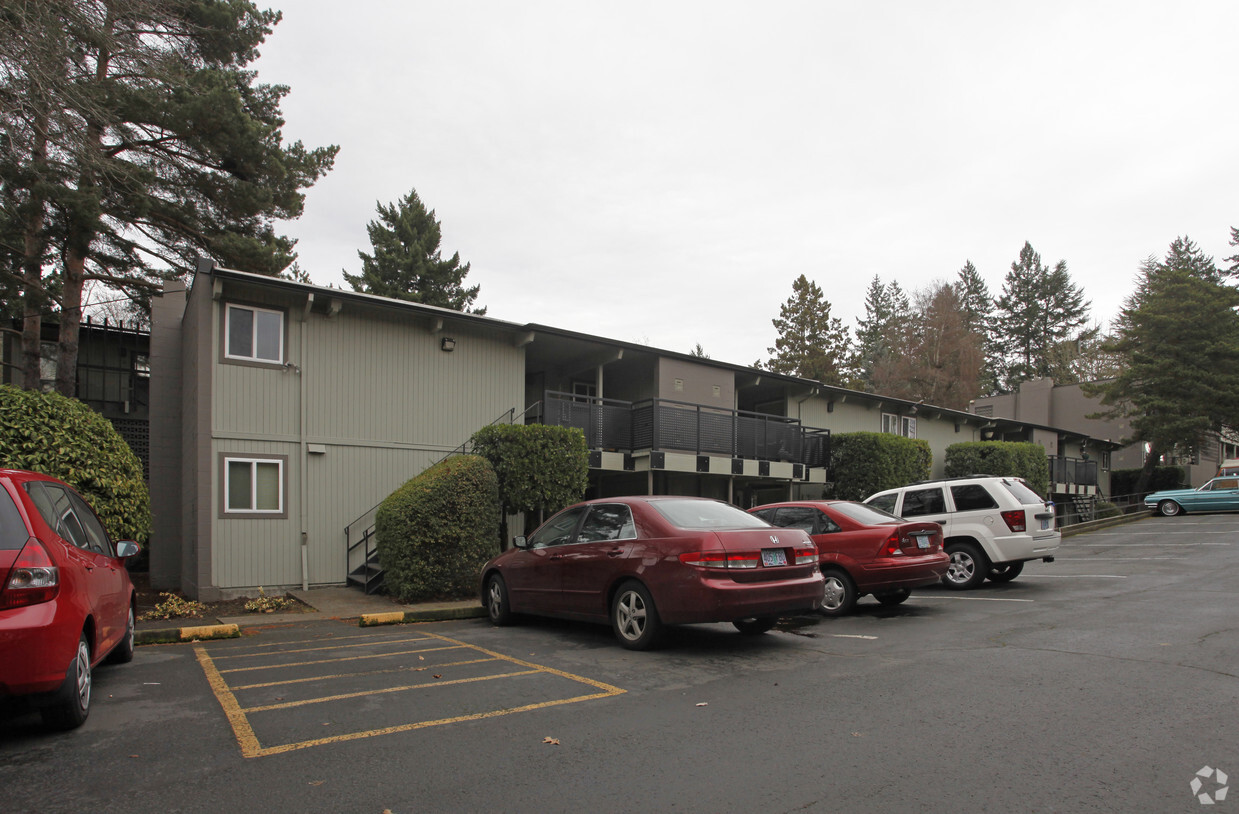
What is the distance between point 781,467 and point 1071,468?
21880mm

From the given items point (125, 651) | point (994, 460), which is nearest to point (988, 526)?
point (125, 651)

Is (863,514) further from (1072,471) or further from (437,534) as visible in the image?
(1072,471)

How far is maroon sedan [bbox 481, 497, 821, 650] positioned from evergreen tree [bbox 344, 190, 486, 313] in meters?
32.6

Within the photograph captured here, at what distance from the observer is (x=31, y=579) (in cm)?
441

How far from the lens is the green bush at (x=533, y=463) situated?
46.0 feet

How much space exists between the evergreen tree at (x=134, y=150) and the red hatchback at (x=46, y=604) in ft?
21.1

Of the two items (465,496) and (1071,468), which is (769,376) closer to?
(465,496)

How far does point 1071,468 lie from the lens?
115 feet

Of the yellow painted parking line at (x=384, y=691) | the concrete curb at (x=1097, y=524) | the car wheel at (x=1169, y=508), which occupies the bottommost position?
the concrete curb at (x=1097, y=524)

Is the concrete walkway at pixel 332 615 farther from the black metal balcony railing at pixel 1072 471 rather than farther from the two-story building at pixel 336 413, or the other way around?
the black metal balcony railing at pixel 1072 471

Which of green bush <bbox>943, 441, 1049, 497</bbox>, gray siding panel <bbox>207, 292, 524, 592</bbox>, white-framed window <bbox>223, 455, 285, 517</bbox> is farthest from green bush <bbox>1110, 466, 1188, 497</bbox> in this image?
white-framed window <bbox>223, 455, 285, 517</bbox>

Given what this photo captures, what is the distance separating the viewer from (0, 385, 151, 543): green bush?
10320 millimetres

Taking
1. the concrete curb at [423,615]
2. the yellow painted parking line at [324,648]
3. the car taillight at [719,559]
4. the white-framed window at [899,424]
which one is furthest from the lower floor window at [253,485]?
the white-framed window at [899,424]

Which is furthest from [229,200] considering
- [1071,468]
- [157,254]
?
[1071,468]
